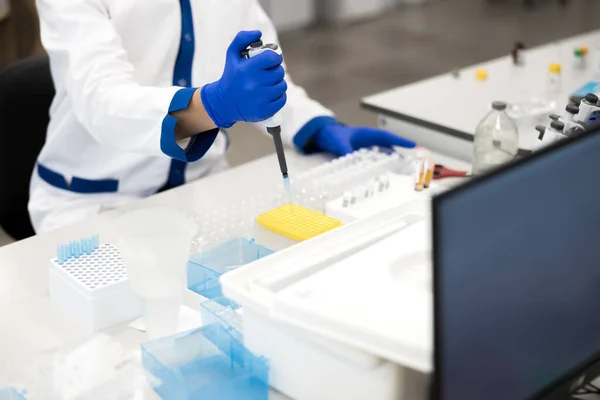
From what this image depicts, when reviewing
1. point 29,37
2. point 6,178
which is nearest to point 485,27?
point 29,37

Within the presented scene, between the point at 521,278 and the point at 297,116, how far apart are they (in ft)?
3.76

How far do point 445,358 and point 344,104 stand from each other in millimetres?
3418

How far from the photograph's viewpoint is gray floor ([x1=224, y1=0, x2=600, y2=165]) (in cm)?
430

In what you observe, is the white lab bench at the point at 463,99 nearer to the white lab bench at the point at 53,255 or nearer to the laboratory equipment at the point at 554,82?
the laboratory equipment at the point at 554,82

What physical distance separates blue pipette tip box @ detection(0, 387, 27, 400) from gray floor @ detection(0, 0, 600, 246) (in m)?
2.59

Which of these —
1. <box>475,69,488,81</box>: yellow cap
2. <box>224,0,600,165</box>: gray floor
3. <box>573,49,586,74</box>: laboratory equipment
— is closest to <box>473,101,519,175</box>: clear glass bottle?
<box>475,69,488,81</box>: yellow cap

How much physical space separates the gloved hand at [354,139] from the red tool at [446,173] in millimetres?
156

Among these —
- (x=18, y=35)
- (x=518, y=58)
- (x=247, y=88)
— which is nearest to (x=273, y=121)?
(x=247, y=88)

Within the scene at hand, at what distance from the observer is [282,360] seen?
3.33 ft

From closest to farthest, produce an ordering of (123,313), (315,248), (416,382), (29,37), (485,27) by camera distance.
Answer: (416,382), (315,248), (123,313), (29,37), (485,27)

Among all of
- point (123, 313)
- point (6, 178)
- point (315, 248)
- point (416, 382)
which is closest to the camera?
point (416, 382)

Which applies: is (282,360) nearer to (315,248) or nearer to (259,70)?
(315,248)

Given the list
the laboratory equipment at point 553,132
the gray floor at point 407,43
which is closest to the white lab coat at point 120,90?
the laboratory equipment at point 553,132

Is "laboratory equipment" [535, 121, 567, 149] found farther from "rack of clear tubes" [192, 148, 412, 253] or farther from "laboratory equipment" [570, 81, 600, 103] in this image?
"laboratory equipment" [570, 81, 600, 103]
